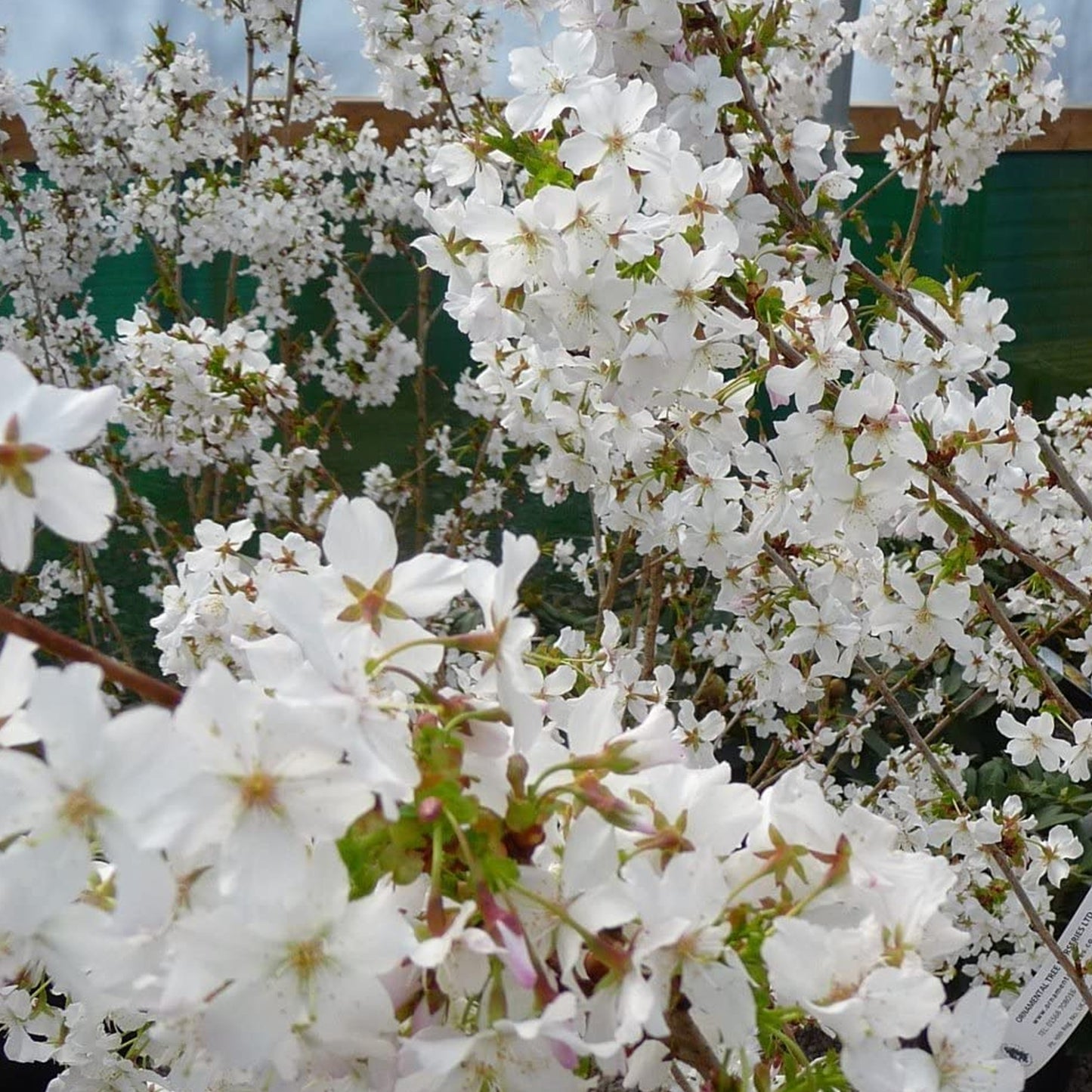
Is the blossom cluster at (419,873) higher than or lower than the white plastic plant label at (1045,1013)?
higher

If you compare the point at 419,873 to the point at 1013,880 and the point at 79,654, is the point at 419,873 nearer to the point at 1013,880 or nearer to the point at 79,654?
the point at 79,654

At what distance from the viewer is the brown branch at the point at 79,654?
1.37 feet

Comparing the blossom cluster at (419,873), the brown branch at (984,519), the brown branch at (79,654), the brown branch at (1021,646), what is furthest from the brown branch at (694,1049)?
the brown branch at (1021,646)

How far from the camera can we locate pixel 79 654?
1.39 feet

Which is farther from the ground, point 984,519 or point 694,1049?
point 984,519

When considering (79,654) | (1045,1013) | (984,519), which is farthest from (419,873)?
(1045,1013)

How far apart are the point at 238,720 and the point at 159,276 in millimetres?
2591

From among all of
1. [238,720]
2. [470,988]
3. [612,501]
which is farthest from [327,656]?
[612,501]

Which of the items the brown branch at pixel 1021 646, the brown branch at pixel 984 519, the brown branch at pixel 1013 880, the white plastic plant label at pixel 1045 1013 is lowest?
the white plastic plant label at pixel 1045 1013

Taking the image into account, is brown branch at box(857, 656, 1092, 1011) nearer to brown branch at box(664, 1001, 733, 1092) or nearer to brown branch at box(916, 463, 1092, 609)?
brown branch at box(916, 463, 1092, 609)

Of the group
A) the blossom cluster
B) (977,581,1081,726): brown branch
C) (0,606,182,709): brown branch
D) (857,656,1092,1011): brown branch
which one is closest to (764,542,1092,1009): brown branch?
(857,656,1092,1011): brown branch

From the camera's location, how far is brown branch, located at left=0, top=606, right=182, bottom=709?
417 mm

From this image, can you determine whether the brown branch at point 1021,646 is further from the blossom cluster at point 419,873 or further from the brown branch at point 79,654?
the brown branch at point 79,654

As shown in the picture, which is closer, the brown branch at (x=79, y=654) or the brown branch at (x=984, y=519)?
the brown branch at (x=79, y=654)
